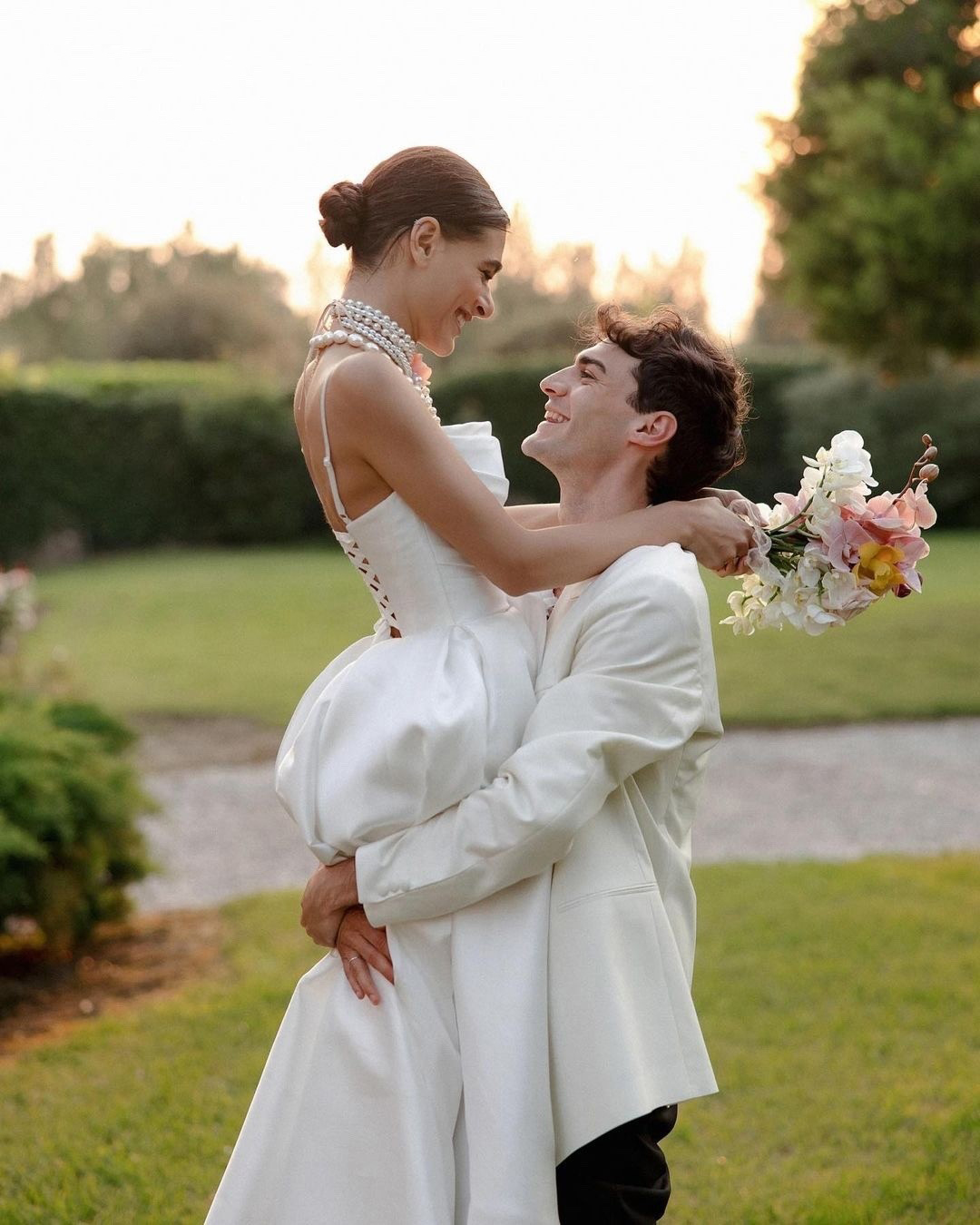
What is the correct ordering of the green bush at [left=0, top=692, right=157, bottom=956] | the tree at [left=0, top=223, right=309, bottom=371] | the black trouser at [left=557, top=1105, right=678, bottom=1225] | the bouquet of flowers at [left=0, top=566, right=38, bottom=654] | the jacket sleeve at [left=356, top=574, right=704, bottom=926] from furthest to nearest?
the tree at [left=0, top=223, right=309, bottom=371]
the bouquet of flowers at [left=0, top=566, right=38, bottom=654]
the green bush at [left=0, top=692, right=157, bottom=956]
the black trouser at [left=557, top=1105, right=678, bottom=1225]
the jacket sleeve at [left=356, top=574, right=704, bottom=926]

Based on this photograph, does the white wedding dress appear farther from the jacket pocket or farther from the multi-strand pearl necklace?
the multi-strand pearl necklace

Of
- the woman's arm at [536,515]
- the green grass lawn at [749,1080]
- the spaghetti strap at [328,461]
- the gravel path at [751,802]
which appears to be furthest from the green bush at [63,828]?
the spaghetti strap at [328,461]

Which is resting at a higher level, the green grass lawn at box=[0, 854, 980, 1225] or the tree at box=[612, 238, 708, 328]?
the tree at box=[612, 238, 708, 328]


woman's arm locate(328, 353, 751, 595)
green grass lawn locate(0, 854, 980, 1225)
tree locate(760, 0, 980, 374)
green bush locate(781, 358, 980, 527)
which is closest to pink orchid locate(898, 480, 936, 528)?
woman's arm locate(328, 353, 751, 595)

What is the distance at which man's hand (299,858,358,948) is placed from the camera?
243 centimetres

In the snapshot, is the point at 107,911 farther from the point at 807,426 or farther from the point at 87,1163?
the point at 807,426

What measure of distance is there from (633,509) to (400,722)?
62 cm

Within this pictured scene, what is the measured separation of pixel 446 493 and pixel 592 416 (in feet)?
1.13

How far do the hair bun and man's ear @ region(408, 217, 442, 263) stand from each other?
4.6 inches

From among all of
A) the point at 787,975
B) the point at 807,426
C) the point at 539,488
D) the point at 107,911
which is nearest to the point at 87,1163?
the point at 107,911

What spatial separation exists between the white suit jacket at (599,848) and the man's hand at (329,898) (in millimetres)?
75

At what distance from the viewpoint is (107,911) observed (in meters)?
6.21

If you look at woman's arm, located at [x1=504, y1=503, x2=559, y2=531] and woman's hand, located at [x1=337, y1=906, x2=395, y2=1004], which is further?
woman's arm, located at [x1=504, y1=503, x2=559, y2=531]

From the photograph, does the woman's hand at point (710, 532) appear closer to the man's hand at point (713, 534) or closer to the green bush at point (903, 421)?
the man's hand at point (713, 534)
